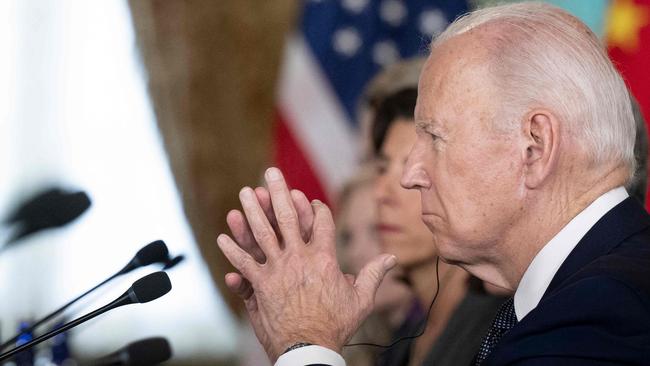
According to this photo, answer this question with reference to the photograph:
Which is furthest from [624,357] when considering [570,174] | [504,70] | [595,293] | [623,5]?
[623,5]

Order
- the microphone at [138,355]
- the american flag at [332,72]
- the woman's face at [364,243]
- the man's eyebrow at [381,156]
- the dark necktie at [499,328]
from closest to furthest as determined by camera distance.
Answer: the dark necktie at [499,328], the microphone at [138,355], the man's eyebrow at [381,156], the woman's face at [364,243], the american flag at [332,72]

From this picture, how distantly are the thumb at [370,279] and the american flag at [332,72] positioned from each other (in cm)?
253

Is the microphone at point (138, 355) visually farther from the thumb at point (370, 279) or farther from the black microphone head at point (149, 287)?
the thumb at point (370, 279)

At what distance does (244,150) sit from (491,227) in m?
2.71

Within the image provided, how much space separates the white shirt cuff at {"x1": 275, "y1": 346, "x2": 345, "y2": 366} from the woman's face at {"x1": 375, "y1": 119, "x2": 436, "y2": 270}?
1319 millimetres

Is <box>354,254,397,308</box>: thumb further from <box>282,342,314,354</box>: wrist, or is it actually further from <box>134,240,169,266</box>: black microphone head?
<box>134,240,169,266</box>: black microphone head

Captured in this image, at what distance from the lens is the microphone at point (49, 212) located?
1.86 m

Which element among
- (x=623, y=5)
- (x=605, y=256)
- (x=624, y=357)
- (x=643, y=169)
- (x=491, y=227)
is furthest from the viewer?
(x=623, y=5)

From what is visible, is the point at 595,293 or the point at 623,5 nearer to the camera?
the point at 595,293

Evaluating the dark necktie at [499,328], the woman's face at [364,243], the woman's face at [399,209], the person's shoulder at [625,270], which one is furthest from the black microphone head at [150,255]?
the woman's face at [364,243]

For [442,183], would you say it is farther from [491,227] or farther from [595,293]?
[595,293]

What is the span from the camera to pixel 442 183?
1.55m

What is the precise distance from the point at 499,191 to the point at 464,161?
65mm

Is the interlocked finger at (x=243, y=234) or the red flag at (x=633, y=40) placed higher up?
the interlocked finger at (x=243, y=234)
